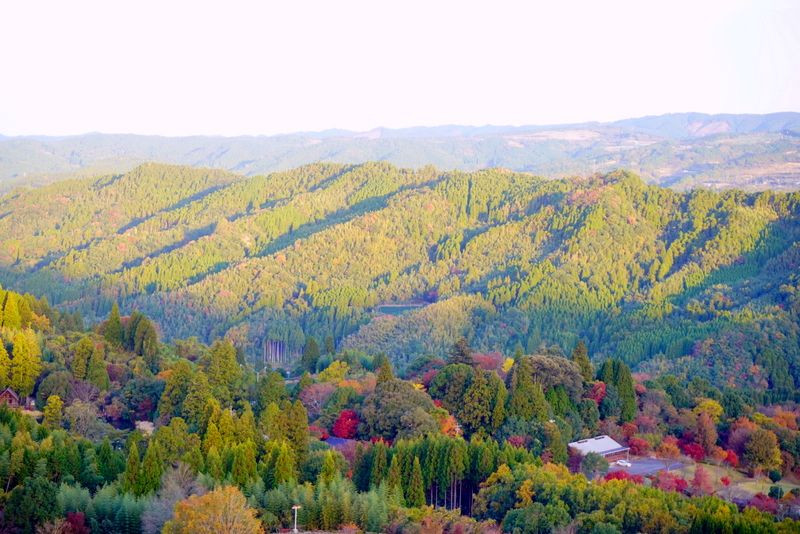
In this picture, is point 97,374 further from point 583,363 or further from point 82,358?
point 583,363

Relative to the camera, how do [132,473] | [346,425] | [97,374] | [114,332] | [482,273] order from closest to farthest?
[132,473] → [346,425] → [97,374] → [114,332] → [482,273]

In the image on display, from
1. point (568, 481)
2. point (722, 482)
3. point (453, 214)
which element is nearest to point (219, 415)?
point (568, 481)

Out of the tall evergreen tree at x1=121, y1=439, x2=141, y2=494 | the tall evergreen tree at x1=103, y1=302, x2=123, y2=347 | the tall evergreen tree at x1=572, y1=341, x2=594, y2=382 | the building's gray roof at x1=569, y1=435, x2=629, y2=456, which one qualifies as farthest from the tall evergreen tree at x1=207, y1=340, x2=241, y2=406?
the tall evergreen tree at x1=572, y1=341, x2=594, y2=382

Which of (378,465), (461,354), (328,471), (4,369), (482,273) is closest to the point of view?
(328,471)

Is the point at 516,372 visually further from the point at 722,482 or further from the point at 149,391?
the point at 149,391

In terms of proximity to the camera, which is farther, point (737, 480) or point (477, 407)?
point (477, 407)

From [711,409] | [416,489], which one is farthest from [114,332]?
[711,409]
